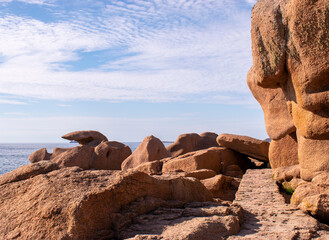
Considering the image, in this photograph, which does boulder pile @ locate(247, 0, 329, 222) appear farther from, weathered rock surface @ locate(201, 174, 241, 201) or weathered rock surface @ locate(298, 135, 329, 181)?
weathered rock surface @ locate(201, 174, 241, 201)

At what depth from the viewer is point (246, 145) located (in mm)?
12195

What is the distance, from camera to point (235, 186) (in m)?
8.95

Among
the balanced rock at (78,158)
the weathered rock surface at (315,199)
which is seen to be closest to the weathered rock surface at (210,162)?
the balanced rock at (78,158)

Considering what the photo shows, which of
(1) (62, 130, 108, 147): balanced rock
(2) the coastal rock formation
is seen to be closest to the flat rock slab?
(2) the coastal rock formation

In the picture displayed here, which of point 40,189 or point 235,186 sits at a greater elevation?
point 40,189

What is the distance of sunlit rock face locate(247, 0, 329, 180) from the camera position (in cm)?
475

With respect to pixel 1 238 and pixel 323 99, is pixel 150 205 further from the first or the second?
pixel 323 99

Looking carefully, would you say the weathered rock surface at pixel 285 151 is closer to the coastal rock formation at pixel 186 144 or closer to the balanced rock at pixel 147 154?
the balanced rock at pixel 147 154

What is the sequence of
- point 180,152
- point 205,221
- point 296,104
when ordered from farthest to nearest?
point 180,152, point 296,104, point 205,221

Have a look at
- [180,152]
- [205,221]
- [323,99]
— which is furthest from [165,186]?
[180,152]

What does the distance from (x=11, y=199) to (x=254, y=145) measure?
9.54m

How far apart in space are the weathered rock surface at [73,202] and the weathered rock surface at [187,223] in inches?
5.7

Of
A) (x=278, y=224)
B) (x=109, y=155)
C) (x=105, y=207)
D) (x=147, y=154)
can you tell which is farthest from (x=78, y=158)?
(x=278, y=224)

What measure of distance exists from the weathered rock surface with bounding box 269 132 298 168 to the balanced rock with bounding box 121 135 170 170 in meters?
6.48
